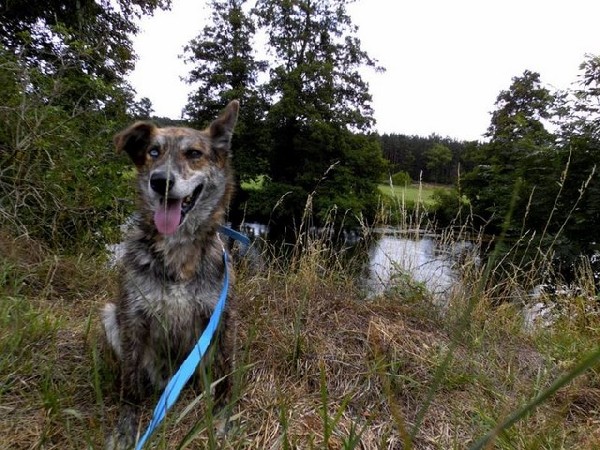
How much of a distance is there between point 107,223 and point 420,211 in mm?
4216

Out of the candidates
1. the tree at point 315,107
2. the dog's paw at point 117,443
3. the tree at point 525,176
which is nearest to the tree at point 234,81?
the tree at point 315,107

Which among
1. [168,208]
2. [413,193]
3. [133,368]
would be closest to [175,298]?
[133,368]

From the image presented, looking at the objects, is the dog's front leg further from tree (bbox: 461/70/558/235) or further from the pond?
tree (bbox: 461/70/558/235)

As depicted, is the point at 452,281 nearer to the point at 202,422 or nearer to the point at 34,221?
the point at 202,422

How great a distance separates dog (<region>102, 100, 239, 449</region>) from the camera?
2093 millimetres

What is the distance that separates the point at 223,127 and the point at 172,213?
3.11 ft

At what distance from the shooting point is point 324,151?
907 inches

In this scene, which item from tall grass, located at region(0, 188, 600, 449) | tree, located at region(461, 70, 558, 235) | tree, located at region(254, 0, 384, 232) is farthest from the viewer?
tree, located at region(254, 0, 384, 232)

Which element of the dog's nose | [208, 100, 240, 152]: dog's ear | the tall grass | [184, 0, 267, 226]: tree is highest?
[184, 0, 267, 226]: tree

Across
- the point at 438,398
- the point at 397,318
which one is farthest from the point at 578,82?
the point at 438,398

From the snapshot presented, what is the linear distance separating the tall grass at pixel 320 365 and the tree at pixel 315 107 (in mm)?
17440

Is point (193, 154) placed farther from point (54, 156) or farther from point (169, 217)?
point (54, 156)

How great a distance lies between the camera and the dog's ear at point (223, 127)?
2877 mm

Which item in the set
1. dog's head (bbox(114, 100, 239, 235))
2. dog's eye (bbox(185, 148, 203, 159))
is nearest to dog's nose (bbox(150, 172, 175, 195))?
dog's head (bbox(114, 100, 239, 235))
